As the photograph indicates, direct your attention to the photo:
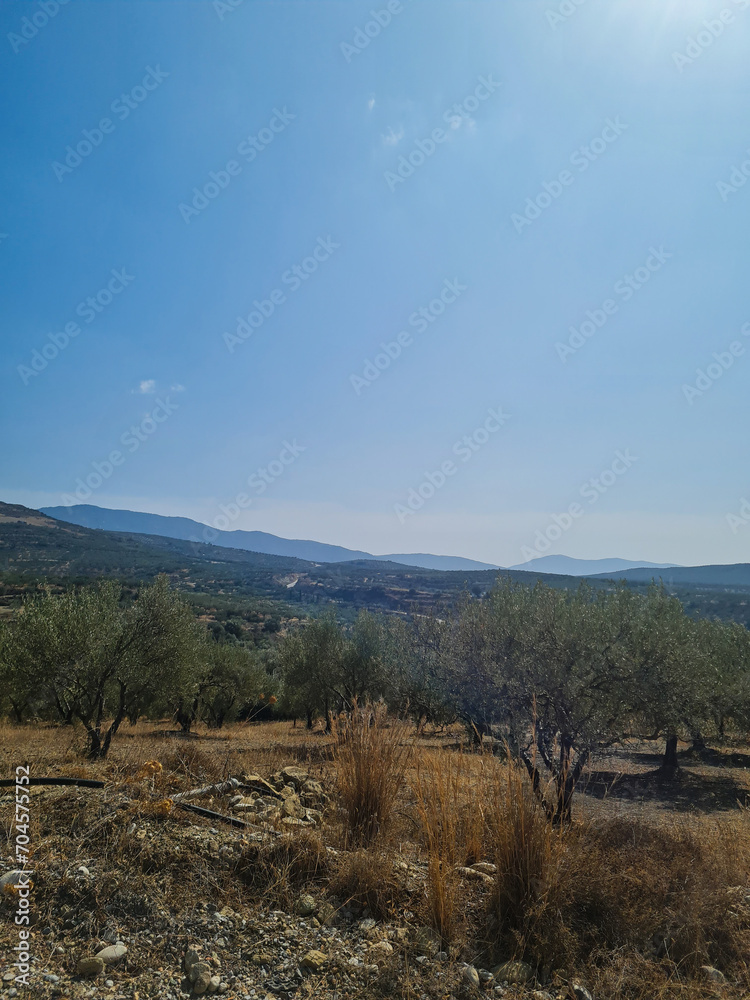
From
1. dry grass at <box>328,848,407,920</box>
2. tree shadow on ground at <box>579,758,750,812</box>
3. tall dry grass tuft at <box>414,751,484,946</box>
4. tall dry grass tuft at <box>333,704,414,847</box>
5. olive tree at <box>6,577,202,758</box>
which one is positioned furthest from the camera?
tree shadow on ground at <box>579,758,750,812</box>

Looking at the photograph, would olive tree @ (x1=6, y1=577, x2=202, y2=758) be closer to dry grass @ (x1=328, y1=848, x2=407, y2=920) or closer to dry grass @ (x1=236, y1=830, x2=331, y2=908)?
dry grass @ (x1=236, y1=830, x2=331, y2=908)

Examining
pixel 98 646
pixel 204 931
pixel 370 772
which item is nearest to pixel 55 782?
pixel 204 931

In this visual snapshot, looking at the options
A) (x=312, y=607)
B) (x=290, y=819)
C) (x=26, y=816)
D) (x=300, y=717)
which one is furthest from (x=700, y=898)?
(x=312, y=607)

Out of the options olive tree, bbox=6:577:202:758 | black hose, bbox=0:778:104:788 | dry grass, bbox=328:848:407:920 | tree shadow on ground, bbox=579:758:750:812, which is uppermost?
black hose, bbox=0:778:104:788

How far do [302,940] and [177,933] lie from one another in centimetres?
82

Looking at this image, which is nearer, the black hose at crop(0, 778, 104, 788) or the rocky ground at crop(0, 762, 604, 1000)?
the rocky ground at crop(0, 762, 604, 1000)

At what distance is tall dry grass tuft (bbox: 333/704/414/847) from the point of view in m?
4.29

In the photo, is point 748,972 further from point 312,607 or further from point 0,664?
point 312,607

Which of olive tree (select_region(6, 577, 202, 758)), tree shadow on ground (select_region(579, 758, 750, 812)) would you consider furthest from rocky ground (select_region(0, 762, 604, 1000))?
tree shadow on ground (select_region(579, 758, 750, 812))

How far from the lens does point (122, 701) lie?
15.1 meters

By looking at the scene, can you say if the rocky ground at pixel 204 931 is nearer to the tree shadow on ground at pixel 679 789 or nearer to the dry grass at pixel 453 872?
the dry grass at pixel 453 872

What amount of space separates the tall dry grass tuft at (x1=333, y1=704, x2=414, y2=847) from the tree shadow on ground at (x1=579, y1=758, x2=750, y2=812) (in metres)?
11.6

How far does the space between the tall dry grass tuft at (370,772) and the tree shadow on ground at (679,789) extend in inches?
458

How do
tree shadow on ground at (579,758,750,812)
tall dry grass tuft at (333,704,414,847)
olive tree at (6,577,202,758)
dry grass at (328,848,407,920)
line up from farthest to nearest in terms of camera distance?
1. tree shadow on ground at (579,758,750,812)
2. olive tree at (6,577,202,758)
3. tall dry grass tuft at (333,704,414,847)
4. dry grass at (328,848,407,920)
